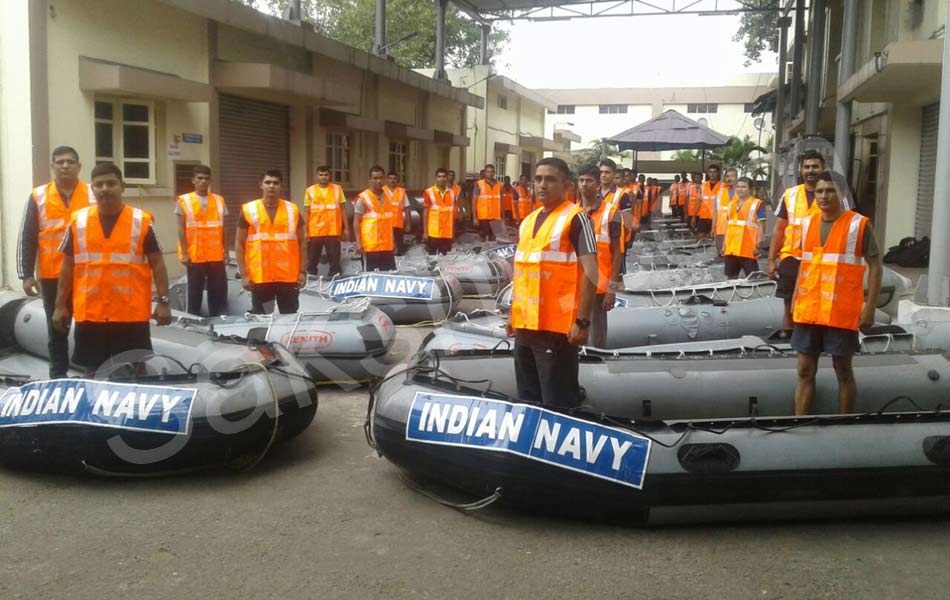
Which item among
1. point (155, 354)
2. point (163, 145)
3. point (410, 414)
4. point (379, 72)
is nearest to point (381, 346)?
point (155, 354)

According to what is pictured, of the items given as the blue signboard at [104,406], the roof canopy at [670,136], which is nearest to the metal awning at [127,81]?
the blue signboard at [104,406]

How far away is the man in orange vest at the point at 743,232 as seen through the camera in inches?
381

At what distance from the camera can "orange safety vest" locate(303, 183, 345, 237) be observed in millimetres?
11305

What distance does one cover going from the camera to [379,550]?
420 cm

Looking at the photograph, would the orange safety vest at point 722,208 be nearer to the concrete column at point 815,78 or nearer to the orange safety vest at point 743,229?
the orange safety vest at point 743,229

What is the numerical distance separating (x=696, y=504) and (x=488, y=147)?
88.2 ft

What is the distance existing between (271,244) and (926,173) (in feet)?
39.1

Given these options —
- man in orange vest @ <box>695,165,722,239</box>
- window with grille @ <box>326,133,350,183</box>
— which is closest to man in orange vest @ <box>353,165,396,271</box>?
man in orange vest @ <box>695,165,722,239</box>

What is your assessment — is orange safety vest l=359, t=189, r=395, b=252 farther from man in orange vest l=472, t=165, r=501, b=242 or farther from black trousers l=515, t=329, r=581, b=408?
black trousers l=515, t=329, r=581, b=408

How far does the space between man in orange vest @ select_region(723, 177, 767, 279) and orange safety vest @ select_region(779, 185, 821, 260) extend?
3150mm

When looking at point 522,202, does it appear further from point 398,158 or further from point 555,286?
point 555,286

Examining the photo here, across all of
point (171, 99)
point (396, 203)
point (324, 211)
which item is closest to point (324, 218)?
point (324, 211)

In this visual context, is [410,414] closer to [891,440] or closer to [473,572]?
[473,572]

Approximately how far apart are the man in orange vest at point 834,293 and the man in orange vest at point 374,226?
6.45 metres
